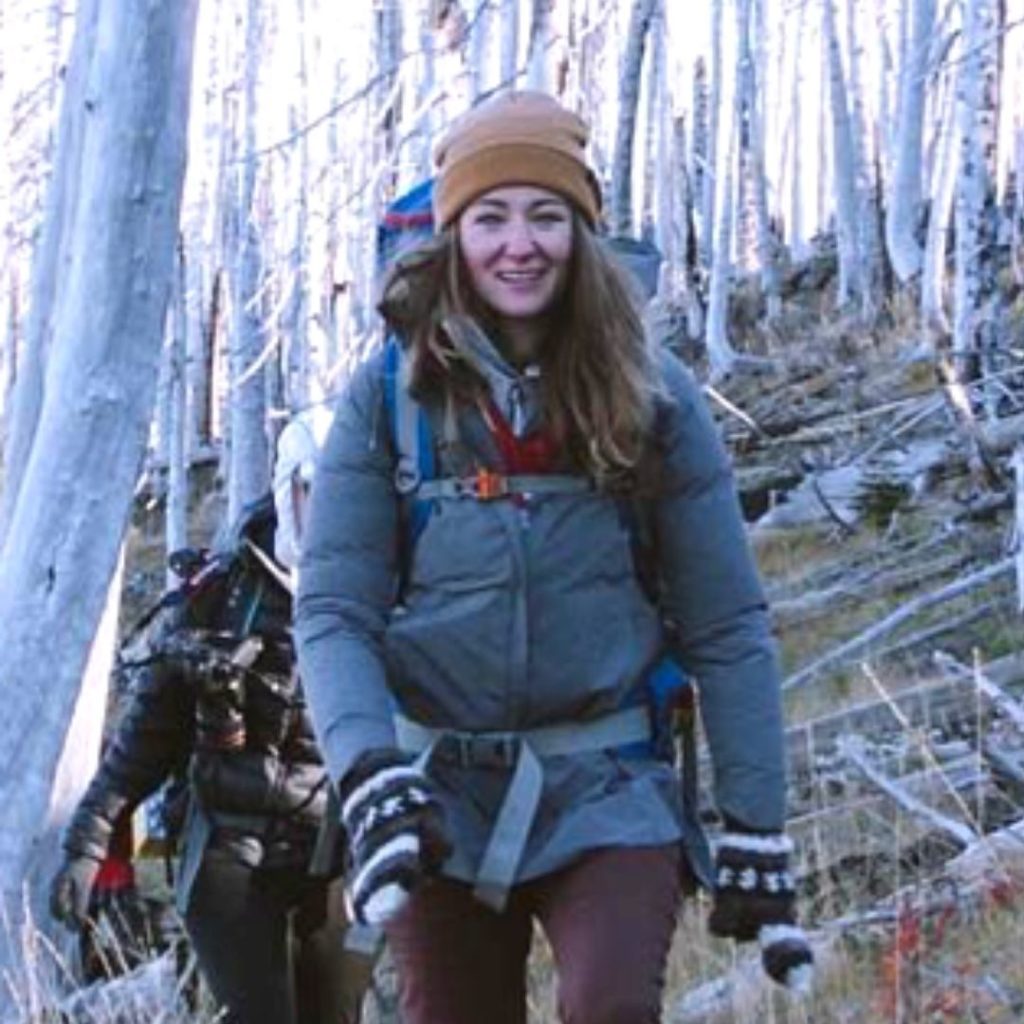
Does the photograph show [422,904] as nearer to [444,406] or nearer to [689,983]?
[444,406]

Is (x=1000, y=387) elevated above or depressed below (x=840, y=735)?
above

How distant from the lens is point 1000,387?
424 inches

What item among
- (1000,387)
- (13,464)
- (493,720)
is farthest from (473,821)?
(1000,387)

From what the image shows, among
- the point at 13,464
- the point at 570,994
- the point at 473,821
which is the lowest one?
the point at 570,994

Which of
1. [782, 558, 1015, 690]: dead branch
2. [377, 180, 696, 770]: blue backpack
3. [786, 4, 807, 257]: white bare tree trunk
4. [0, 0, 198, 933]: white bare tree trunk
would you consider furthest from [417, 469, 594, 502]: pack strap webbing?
[786, 4, 807, 257]: white bare tree trunk

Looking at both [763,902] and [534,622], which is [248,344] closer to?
[534,622]

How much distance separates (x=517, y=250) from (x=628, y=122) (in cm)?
1152

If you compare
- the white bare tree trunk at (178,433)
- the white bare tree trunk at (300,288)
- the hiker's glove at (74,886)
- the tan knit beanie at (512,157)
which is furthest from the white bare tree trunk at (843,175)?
the tan knit beanie at (512,157)

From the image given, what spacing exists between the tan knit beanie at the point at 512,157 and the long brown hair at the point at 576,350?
5 cm

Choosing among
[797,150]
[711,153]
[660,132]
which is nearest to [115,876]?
[711,153]

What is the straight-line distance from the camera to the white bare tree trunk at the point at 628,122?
1277 cm

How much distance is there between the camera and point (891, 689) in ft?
24.9

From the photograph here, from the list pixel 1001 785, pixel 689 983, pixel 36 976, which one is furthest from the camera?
pixel 1001 785

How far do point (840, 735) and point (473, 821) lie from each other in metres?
3.85
